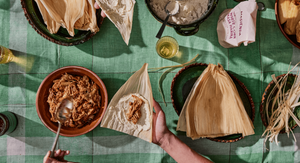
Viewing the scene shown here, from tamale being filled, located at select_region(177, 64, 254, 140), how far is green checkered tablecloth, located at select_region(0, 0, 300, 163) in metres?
0.13

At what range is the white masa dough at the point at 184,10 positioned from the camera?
0.83 metres

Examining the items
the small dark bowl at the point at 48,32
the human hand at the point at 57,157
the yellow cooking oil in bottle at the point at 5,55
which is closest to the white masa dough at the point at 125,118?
the human hand at the point at 57,157

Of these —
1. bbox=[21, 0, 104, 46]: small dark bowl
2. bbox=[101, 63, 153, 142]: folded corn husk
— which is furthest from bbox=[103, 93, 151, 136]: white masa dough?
bbox=[21, 0, 104, 46]: small dark bowl

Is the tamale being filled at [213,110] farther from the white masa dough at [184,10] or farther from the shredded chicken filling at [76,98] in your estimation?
the shredded chicken filling at [76,98]

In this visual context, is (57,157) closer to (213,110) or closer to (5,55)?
(5,55)

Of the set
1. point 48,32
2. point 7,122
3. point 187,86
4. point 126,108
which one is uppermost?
point 48,32

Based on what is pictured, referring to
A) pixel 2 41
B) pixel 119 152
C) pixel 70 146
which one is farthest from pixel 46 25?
pixel 119 152

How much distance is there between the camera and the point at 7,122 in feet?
3.01

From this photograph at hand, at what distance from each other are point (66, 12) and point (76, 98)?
0.45 meters

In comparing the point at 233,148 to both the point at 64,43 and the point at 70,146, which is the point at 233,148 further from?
the point at 64,43

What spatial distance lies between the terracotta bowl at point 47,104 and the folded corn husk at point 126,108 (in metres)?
0.05

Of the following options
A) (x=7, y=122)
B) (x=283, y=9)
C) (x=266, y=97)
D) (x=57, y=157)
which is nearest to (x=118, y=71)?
(x=57, y=157)

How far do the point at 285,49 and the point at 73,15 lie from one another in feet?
4.18

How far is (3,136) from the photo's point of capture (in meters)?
0.98
